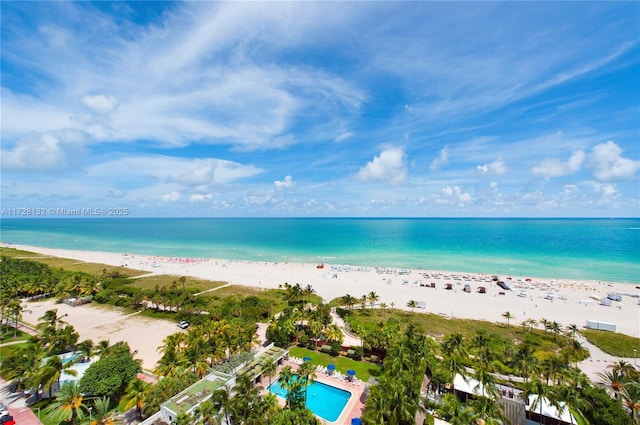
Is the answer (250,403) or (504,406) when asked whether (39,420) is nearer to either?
(250,403)

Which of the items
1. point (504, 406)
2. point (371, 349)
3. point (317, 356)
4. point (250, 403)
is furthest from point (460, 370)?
point (250, 403)

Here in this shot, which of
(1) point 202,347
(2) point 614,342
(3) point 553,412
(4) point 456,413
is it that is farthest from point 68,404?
(2) point 614,342

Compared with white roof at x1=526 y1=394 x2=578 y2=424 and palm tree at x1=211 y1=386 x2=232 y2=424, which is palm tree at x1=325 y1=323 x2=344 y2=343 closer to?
palm tree at x1=211 y1=386 x2=232 y2=424

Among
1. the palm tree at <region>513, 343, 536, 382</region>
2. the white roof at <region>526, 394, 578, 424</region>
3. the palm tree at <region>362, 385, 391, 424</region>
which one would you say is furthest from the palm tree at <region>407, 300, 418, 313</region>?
the palm tree at <region>362, 385, 391, 424</region>

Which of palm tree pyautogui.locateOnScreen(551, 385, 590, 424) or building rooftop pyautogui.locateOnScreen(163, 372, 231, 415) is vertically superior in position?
palm tree pyautogui.locateOnScreen(551, 385, 590, 424)

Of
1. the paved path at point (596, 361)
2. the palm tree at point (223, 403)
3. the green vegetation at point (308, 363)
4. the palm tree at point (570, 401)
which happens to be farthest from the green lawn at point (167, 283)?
the paved path at point (596, 361)
